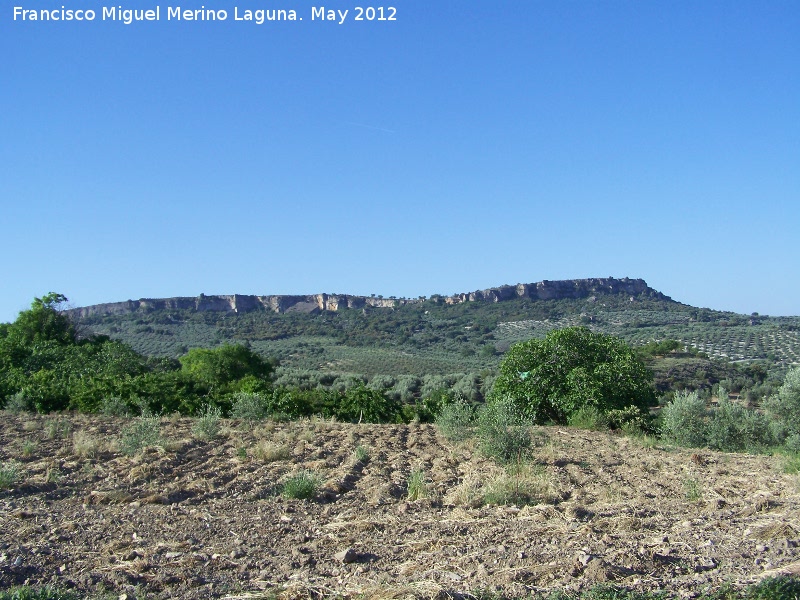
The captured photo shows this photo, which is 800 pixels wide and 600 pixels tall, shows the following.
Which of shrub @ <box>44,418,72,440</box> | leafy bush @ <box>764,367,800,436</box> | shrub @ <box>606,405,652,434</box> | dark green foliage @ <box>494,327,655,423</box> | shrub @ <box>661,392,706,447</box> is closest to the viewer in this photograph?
shrub @ <box>44,418,72,440</box>

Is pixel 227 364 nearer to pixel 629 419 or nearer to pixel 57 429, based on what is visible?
pixel 57 429

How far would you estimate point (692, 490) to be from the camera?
7891mm

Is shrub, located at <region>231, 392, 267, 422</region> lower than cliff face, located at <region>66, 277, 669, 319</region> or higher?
lower

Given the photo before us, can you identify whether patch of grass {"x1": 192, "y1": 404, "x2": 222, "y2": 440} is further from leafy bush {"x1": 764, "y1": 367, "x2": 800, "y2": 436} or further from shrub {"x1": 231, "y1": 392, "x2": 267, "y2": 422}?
leafy bush {"x1": 764, "y1": 367, "x2": 800, "y2": 436}

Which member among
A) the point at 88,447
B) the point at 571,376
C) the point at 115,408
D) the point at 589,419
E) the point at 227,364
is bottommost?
the point at 589,419

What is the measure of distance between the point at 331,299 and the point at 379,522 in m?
82.7

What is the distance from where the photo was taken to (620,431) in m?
14.9

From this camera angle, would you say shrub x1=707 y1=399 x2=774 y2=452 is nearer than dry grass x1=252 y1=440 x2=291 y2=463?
No

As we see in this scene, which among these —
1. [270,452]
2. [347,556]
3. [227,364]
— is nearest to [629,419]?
[270,452]

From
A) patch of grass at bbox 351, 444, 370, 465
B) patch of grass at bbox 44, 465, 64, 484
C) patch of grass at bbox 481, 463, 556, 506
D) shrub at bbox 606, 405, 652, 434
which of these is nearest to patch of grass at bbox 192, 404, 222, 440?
patch of grass at bbox 351, 444, 370, 465

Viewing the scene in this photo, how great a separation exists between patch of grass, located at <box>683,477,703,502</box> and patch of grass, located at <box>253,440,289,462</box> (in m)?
5.38

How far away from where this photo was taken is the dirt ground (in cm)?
498

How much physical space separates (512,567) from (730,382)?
98.5 feet

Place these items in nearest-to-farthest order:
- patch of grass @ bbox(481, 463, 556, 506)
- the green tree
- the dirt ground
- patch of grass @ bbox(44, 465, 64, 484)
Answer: the dirt ground, patch of grass @ bbox(481, 463, 556, 506), patch of grass @ bbox(44, 465, 64, 484), the green tree
